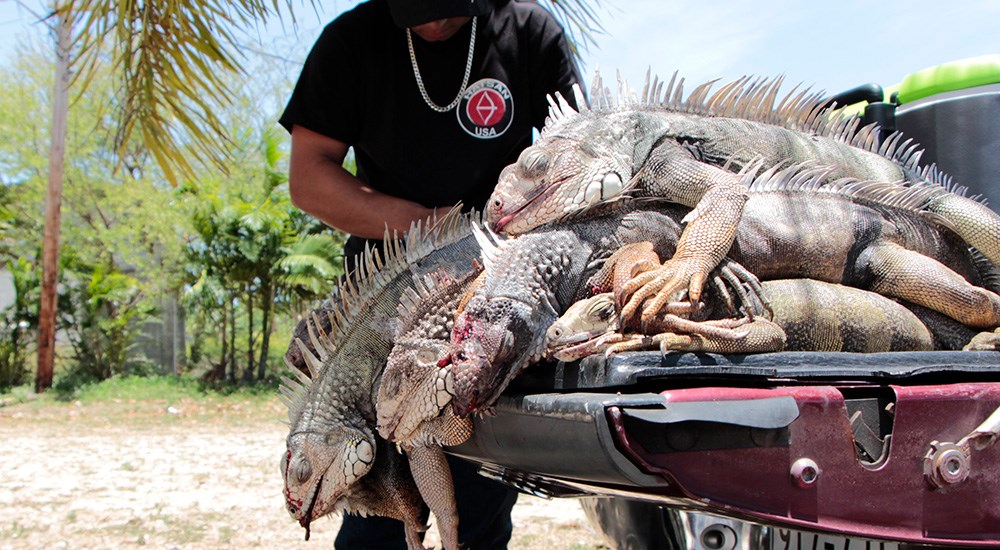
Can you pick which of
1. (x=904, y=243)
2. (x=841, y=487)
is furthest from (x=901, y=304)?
(x=841, y=487)

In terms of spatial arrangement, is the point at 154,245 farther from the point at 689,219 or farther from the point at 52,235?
the point at 689,219

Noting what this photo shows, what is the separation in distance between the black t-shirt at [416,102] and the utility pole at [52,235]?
45.2 feet

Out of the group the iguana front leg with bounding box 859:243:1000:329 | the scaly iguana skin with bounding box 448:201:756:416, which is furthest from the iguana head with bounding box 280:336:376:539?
the iguana front leg with bounding box 859:243:1000:329

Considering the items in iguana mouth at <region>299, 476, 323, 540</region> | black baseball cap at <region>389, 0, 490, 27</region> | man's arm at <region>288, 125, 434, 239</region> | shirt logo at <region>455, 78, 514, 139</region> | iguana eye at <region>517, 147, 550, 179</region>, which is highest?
black baseball cap at <region>389, 0, 490, 27</region>

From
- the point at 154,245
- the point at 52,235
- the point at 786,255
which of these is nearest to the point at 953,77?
the point at 786,255

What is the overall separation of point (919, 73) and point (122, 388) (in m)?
15.5

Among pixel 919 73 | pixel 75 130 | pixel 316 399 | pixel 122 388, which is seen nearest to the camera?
pixel 316 399

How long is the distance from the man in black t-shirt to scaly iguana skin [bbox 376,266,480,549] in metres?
0.83

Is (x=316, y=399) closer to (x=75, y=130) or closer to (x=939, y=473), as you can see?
(x=939, y=473)

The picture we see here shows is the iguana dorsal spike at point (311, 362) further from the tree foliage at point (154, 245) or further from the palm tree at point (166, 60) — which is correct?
the tree foliage at point (154, 245)

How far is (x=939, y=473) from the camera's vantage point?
4.61 feet

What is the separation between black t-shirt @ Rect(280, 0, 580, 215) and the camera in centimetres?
289

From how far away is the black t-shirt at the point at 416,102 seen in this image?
2.89 meters

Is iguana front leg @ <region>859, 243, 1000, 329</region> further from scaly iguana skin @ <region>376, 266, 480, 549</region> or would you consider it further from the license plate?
scaly iguana skin @ <region>376, 266, 480, 549</region>
